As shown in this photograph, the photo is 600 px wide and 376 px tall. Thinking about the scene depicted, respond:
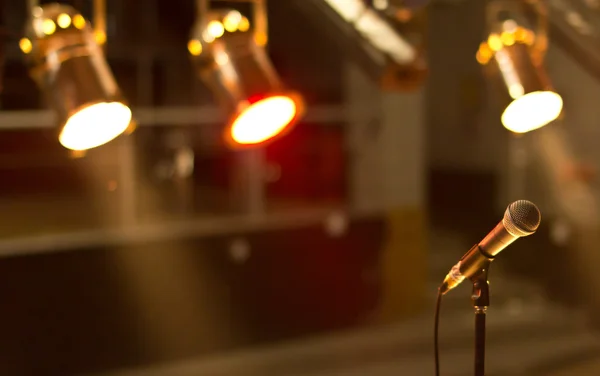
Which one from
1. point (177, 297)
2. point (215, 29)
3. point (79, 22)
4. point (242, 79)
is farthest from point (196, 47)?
point (177, 297)

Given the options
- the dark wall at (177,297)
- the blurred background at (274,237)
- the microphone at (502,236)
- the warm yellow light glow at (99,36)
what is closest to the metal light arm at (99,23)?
the warm yellow light glow at (99,36)

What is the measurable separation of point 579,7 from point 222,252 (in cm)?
274

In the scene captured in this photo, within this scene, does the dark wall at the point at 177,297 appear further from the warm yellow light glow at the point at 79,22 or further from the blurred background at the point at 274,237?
the warm yellow light glow at the point at 79,22

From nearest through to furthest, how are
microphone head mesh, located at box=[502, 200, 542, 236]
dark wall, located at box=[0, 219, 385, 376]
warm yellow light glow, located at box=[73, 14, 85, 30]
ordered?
1. microphone head mesh, located at box=[502, 200, 542, 236]
2. warm yellow light glow, located at box=[73, 14, 85, 30]
3. dark wall, located at box=[0, 219, 385, 376]

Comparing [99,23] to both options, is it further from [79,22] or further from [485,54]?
[485,54]

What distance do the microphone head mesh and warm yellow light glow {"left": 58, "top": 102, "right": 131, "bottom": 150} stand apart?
0.86 m

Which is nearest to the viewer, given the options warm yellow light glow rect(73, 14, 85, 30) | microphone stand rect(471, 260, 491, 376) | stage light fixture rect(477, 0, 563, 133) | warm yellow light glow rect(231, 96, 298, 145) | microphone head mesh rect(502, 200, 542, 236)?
microphone head mesh rect(502, 200, 542, 236)

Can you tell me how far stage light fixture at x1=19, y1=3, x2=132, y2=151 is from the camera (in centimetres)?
166

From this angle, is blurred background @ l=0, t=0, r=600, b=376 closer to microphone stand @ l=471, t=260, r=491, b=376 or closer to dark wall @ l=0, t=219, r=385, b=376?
dark wall @ l=0, t=219, r=385, b=376

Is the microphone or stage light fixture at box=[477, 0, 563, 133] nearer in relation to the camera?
the microphone

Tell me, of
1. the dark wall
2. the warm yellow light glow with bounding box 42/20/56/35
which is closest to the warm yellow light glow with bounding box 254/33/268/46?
the warm yellow light glow with bounding box 42/20/56/35

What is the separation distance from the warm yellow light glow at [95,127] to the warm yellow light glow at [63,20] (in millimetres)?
199

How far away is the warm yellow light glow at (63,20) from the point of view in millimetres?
1753

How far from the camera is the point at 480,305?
1.50 m
